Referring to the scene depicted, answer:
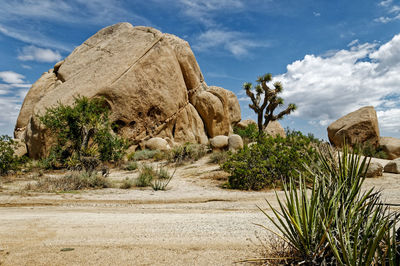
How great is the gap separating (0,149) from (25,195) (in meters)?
6.13

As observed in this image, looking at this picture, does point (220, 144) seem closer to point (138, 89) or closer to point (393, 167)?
point (138, 89)

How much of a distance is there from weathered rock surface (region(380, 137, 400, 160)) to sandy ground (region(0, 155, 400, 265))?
1482 cm

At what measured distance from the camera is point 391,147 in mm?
20953

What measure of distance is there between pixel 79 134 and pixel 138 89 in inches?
209

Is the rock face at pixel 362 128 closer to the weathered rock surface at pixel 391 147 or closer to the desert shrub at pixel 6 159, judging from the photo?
the weathered rock surface at pixel 391 147

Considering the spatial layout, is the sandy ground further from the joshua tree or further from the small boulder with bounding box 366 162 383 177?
the joshua tree

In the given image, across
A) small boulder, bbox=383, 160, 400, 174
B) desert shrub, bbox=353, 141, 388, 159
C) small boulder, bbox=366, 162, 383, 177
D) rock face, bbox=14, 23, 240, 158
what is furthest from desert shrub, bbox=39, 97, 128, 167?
desert shrub, bbox=353, 141, 388, 159

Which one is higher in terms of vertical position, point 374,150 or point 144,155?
point 374,150

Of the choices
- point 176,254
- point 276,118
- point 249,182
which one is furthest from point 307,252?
point 276,118

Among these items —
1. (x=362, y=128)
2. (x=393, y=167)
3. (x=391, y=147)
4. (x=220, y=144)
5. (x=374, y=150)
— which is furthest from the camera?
(x=362, y=128)

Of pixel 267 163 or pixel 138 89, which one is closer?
pixel 267 163

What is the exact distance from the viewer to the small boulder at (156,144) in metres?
19.0

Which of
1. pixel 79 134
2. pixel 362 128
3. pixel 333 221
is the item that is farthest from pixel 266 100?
pixel 333 221

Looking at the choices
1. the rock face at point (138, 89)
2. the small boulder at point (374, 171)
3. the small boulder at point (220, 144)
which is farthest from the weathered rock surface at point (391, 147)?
the small boulder at point (220, 144)
